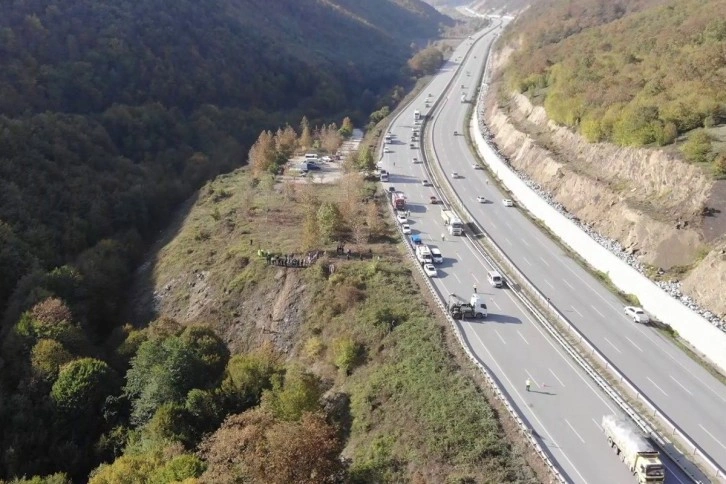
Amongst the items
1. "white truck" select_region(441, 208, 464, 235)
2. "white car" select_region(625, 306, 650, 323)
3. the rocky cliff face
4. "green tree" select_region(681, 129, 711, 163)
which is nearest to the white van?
"white car" select_region(625, 306, 650, 323)

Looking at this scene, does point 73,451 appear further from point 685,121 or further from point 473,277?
point 685,121

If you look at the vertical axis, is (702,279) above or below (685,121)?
below

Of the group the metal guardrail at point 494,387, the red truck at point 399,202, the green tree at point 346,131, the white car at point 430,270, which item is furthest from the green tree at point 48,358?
the green tree at point 346,131

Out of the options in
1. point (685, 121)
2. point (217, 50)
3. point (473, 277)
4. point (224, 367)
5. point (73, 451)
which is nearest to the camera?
point (73, 451)

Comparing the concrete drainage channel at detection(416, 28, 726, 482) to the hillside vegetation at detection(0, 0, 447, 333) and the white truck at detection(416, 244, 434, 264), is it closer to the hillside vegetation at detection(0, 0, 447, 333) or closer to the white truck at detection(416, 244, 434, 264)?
the white truck at detection(416, 244, 434, 264)

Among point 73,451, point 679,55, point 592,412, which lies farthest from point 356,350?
point 679,55

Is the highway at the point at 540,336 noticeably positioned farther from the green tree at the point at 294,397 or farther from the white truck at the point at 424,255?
the green tree at the point at 294,397
